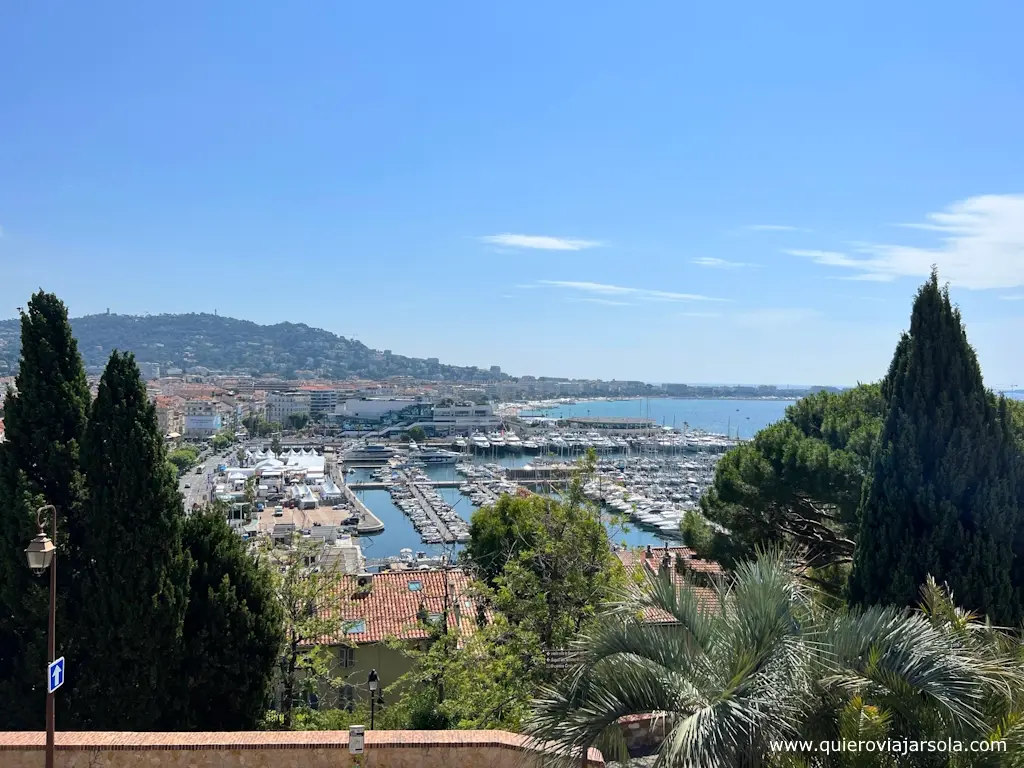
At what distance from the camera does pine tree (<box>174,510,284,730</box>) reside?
573 centimetres

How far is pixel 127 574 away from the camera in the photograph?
5.50 meters

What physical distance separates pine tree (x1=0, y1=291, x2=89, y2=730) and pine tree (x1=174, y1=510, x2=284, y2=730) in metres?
0.86

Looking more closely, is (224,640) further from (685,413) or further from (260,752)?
(685,413)

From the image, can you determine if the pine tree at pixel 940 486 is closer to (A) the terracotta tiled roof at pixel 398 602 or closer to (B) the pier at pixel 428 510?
(A) the terracotta tiled roof at pixel 398 602

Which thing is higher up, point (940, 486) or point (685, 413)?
point (940, 486)

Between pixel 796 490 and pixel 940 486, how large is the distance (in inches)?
137

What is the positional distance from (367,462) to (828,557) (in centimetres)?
6375

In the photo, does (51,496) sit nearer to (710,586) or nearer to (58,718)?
(58,718)

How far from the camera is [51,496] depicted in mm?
5828

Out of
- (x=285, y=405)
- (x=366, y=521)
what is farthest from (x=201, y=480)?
(x=285, y=405)

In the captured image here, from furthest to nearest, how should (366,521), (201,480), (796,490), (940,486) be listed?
(201,480)
(366,521)
(796,490)
(940,486)

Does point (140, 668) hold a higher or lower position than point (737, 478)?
lower

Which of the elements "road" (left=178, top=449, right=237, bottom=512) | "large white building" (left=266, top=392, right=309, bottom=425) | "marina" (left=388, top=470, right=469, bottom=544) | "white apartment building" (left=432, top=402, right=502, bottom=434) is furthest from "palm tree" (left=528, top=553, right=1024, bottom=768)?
"large white building" (left=266, top=392, right=309, bottom=425)

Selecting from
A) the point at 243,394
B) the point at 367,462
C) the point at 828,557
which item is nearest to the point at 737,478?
the point at 828,557
